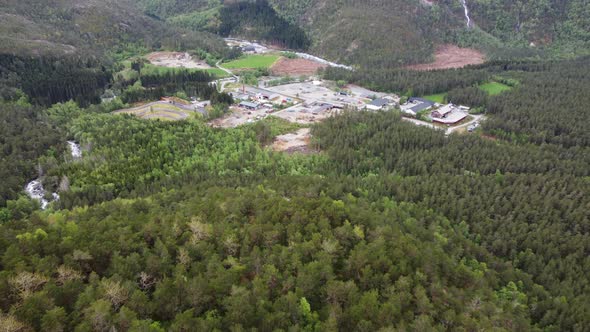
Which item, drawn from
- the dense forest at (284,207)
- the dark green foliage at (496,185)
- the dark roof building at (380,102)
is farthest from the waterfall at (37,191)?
the dark roof building at (380,102)

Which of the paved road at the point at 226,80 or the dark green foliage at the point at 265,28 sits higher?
the dark green foliage at the point at 265,28

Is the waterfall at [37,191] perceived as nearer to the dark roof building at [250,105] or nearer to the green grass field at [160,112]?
the green grass field at [160,112]

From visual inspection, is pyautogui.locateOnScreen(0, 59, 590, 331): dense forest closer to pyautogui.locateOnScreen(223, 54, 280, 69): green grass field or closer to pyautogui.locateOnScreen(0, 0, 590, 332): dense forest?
pyautogui.locateOnScreen(0, 0, 590, 332): dense forest

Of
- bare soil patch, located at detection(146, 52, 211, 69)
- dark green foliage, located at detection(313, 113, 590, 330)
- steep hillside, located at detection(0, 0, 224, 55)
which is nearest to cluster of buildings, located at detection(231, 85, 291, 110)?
dark green foliage, located at detection(313, 113, 590, 330)

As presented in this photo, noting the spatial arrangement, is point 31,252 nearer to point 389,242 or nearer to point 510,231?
point 389,242

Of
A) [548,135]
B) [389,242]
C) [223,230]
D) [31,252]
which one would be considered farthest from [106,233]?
[548,135]

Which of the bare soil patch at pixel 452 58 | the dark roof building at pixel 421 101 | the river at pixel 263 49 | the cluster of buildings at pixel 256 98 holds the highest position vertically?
the bare soil patch at pixel 452 58

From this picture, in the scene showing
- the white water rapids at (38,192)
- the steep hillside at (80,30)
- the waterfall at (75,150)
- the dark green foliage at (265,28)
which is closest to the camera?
the white water rapids at (38,192)
